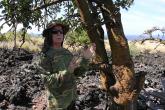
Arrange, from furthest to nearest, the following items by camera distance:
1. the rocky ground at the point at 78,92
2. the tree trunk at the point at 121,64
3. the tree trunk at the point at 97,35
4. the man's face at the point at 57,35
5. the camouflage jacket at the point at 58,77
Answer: the rocky ground at the point at 78,92, the tree trunk at the point at 97,35, the tree trunk at the point at 121,64, the man's face at the point at 57,35, the camouflage jacket at the point at 58,77

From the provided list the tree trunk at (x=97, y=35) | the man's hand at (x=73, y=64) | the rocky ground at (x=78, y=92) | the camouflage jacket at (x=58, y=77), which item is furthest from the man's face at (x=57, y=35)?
the rocky ground at (x=78, y=92)

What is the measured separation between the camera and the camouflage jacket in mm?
6848

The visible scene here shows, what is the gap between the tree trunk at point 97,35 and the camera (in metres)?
9.05

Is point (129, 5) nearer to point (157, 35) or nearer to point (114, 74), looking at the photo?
point (157, 35)

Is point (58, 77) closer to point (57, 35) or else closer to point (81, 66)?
point (81, 66)

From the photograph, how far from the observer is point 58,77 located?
22.4 feet

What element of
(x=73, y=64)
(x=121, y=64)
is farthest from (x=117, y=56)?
(x=73, y=64)

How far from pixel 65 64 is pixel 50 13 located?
139 inches

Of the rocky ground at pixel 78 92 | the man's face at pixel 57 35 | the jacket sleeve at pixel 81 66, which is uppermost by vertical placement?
the man's face at pixel 57 35

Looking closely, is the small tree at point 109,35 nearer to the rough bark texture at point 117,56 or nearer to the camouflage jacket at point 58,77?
the rough bark texture at point 117,56

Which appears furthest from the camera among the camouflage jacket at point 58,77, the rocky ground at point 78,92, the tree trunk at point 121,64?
the rocky ground at point 78,92

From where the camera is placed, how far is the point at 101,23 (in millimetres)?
9125

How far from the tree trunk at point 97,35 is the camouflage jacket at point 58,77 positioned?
2063 mm

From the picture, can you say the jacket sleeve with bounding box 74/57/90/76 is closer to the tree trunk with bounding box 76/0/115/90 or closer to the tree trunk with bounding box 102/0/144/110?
the tree trunk with bounding box 102/0/144/110
